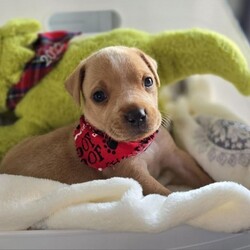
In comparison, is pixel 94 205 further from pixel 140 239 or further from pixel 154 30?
pixel 154 30

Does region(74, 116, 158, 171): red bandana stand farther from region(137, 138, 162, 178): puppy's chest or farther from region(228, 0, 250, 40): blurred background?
region(228, 0, 250, 40): blurred background

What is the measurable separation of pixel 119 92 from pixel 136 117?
0.25ft

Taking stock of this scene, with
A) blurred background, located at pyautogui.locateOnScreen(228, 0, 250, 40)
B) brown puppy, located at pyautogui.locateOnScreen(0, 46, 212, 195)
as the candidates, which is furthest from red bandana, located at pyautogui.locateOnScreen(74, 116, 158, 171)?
blurred background, located at pyautogui.locateOnScreen(228, 0, 250, 40)

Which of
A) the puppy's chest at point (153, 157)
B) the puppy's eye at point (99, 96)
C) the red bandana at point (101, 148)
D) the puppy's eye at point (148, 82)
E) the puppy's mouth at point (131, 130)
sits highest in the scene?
the puppy's eye at point (148, 82)

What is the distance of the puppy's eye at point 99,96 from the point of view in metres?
1.00

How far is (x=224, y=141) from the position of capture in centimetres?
121

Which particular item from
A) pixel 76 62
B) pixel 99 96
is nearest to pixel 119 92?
pixel 99 96

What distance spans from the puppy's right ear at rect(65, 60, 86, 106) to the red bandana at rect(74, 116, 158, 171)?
2.9 inches

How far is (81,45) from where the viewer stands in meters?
1.29

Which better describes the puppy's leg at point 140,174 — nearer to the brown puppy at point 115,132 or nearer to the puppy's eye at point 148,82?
the brown puppy at point 115,132

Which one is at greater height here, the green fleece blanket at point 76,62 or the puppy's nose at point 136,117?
the puppy's nose at point 136,117

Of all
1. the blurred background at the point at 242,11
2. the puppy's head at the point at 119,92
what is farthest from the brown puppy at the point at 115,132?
the blurred background at the point at 242,11

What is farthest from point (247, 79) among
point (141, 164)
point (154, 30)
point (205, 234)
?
point (154, 30)

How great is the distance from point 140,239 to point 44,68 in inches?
23.3
